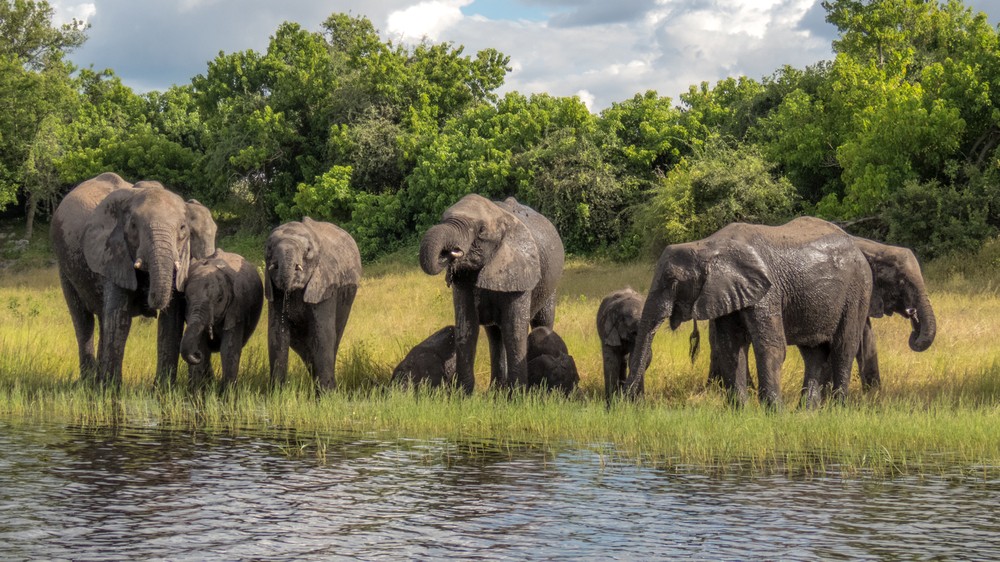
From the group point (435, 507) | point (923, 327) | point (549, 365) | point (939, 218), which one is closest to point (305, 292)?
point (549, 365)

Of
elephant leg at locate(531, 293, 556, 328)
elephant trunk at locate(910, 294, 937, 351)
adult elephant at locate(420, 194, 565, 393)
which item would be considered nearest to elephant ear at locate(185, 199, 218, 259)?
adult elephant at locate(420, 194, 565, 393)

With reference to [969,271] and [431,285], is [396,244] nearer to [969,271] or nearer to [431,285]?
[431,285]

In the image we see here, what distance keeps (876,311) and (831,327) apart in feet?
5.10

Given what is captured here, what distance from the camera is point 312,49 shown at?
5603 cm

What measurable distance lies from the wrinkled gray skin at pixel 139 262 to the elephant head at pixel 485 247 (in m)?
2.77

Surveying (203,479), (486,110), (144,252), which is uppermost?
(486,110)

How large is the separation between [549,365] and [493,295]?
1195 millimetres

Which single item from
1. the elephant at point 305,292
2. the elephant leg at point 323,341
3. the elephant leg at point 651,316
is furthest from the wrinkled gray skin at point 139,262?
the elephant leg at point 651,316

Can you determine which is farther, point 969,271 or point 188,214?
point 969,271

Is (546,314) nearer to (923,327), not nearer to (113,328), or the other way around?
(923,327)

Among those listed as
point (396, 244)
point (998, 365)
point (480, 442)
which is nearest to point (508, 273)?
point (480, 442)

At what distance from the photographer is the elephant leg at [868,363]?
53.6 ft

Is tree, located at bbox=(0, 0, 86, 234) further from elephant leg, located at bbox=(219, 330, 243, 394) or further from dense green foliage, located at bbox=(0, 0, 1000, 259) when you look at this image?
elephant leg, located at bbox=(219, 330, 243, 394)

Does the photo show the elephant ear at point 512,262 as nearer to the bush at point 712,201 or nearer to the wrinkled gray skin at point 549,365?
the wrinkled gray skin at point 549,365
